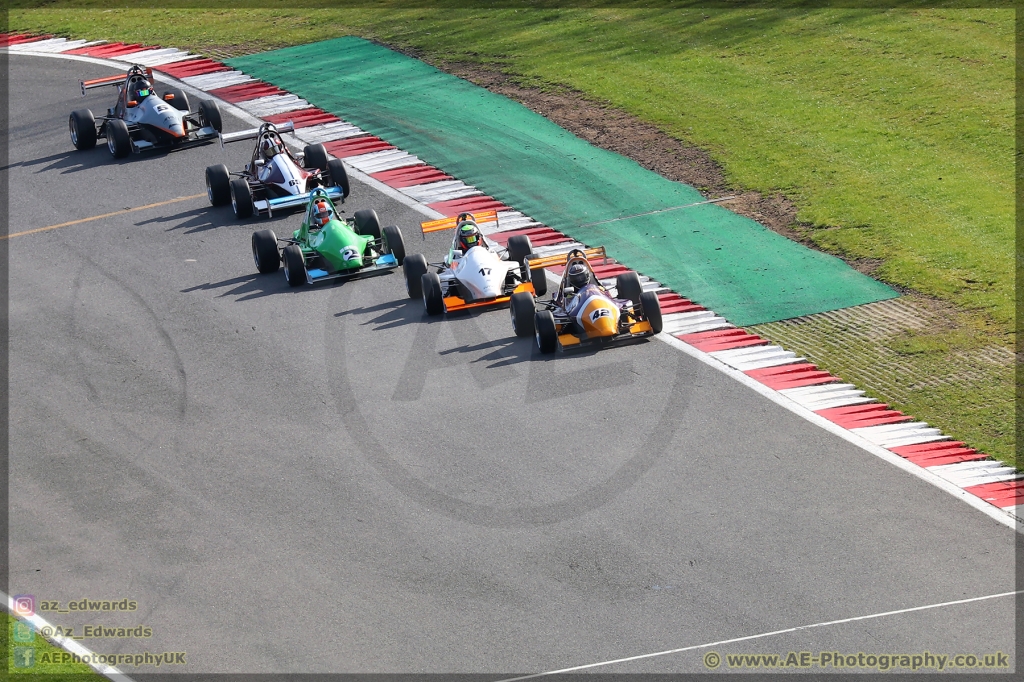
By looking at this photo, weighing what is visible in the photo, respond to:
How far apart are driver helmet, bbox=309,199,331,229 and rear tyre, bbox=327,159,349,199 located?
3.26 meters

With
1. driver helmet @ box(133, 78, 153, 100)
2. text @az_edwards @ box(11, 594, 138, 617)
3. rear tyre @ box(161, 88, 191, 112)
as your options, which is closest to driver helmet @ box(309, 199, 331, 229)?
driver helmet @ box(133, 78, 153, 100)

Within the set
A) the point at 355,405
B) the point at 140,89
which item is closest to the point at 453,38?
the point at 140,89

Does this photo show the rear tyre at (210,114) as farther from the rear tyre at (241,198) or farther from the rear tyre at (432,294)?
the rear tyre at (432,294)

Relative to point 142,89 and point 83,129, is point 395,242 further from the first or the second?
point 83,129

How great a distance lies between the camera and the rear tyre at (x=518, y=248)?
24031 mm

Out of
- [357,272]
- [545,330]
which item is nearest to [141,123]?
[357,272]

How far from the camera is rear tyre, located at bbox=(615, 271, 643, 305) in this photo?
2241 cm

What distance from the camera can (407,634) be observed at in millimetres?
15539

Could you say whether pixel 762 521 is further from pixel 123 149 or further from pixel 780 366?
pixel 123 149

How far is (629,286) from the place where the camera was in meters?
22.4

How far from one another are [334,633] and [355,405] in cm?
551

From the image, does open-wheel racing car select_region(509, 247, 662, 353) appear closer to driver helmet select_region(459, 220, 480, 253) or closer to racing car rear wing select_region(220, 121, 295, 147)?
driver helmet select_region(459, 220, 480, 253)

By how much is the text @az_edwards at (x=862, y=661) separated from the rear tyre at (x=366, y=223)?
41.9 ft

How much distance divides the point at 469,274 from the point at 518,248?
1.24 m
